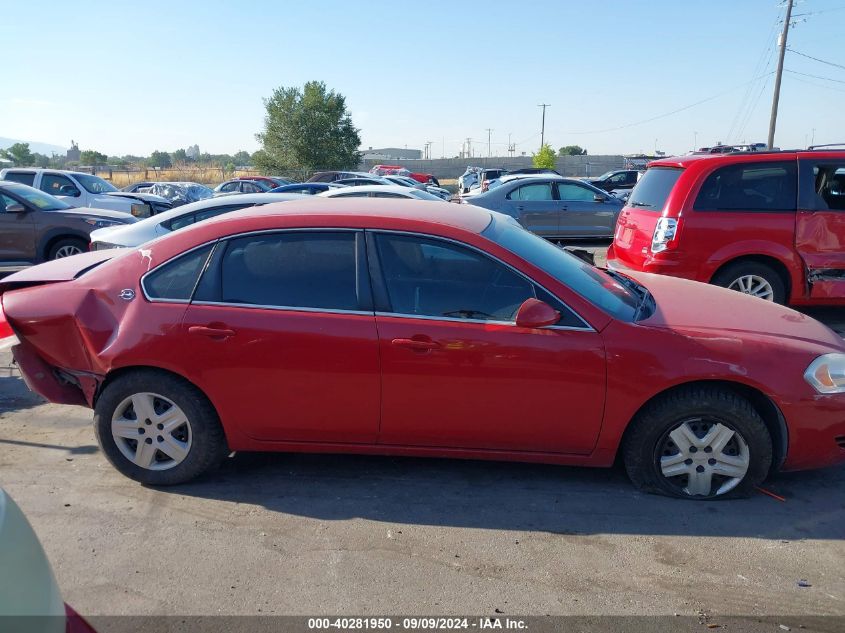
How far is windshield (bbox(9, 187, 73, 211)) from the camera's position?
35.6ft

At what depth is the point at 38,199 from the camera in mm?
11039

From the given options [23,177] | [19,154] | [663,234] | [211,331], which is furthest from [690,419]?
[19,154]

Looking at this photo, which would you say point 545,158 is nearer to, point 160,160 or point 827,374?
point 827,374

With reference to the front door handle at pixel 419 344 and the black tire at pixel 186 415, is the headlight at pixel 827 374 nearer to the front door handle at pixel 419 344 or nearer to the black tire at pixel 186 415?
the front door handle at pixel 419 344

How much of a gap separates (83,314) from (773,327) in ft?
13.2

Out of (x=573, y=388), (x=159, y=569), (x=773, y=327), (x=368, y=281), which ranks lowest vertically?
(x=159, y=569)

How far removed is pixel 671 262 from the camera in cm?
711

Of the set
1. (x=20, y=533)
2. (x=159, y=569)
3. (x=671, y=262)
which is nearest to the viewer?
(x=20, y=533)

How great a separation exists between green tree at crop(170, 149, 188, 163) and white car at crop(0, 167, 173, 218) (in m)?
102

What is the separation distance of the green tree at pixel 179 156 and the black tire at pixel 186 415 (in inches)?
4580

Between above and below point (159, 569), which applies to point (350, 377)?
above

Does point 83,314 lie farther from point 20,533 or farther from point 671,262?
point 671,262

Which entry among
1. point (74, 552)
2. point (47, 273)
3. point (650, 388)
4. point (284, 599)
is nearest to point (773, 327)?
point (650, 388)

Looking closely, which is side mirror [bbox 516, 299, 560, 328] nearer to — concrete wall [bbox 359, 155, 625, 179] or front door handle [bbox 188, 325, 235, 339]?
front door handle [bbox 188, 325, 235, 339]
